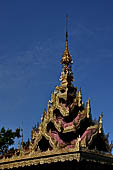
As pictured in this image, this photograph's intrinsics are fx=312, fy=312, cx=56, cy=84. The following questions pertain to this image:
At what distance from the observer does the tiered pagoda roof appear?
2133 cm

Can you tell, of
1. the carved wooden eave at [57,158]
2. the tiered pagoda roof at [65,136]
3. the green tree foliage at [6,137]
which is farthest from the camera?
the green tree foliage at [6,137]

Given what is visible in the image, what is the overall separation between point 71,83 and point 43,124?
548 centimetres

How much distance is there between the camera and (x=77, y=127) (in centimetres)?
2469

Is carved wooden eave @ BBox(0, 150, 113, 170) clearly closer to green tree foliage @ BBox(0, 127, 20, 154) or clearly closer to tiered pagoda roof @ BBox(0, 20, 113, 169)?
tiered pagoda roof @ BBox(0, 20, 113, 169)

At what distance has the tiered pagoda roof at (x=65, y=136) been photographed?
21.3 m

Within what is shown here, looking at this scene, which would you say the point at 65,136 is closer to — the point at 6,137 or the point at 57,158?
the point at 57,158

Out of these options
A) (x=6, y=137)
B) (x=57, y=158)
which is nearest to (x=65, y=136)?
(x=57, y=158)

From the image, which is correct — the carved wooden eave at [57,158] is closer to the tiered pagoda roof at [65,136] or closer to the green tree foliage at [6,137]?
the tiered pagoda roof at [65,136]

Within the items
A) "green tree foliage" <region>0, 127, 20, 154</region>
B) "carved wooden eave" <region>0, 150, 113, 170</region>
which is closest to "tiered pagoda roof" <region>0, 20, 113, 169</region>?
"carved wooden eave" <region>0, 150, 113, 170</region>

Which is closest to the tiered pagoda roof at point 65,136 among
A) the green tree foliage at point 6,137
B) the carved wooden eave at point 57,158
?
the carved wooden eave at point 57,158

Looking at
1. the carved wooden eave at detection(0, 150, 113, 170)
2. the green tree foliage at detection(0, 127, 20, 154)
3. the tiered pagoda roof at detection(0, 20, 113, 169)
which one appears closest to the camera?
the carved wooden eave at detection(0, 150, 113, 170)

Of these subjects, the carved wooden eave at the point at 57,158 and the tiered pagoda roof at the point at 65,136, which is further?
the tiered pagoda roof at the point at 65,136

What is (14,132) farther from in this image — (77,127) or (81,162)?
(81,162)

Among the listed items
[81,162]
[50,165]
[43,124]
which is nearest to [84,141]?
[81,162]
